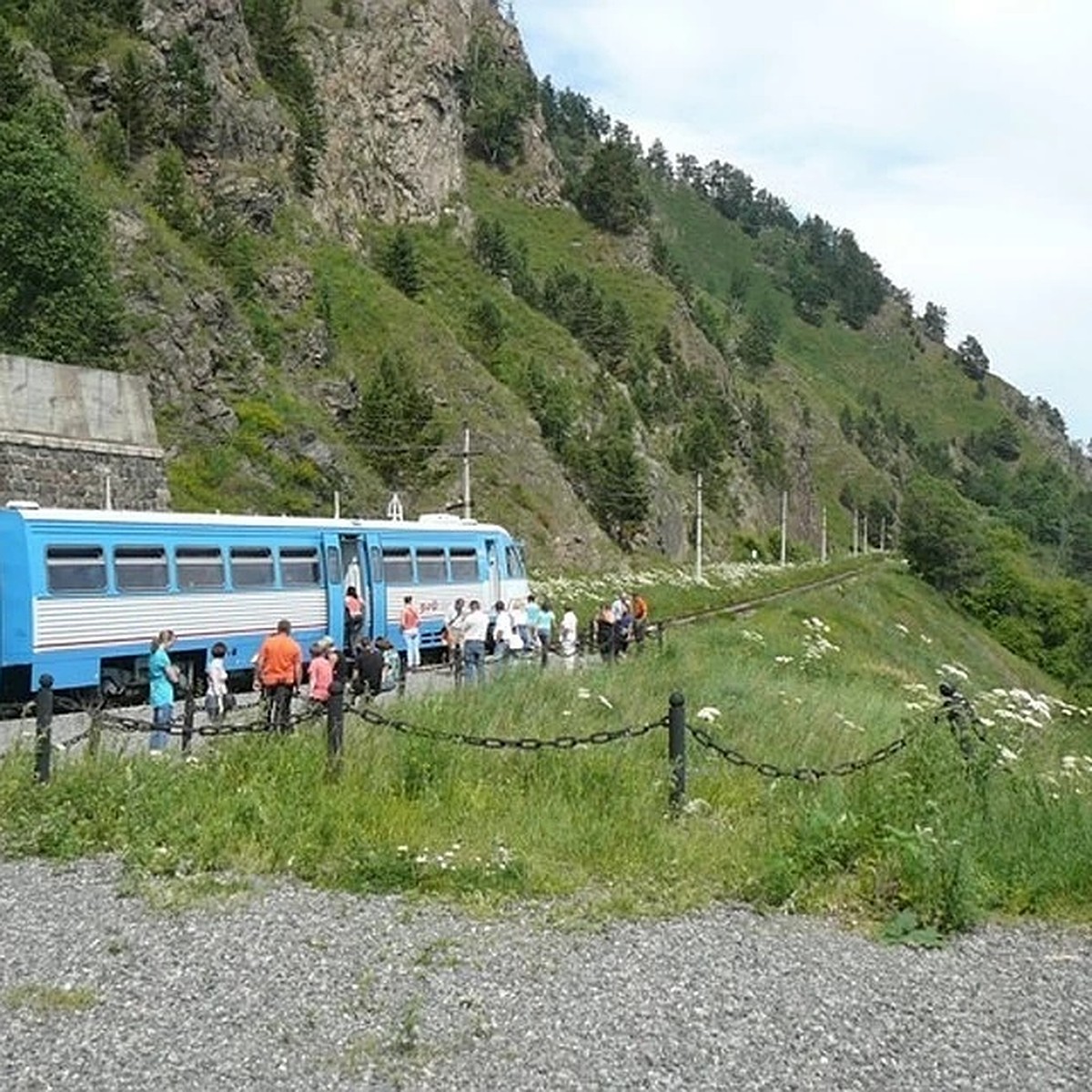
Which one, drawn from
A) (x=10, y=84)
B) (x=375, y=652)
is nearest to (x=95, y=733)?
(x=375, y=652)

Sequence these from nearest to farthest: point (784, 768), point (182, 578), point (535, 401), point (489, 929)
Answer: point (489, 929), point (784, 768), point (182, 578), point (535, 401)

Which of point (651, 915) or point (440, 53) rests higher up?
point (440, 53)

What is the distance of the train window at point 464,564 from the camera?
30.1 meters

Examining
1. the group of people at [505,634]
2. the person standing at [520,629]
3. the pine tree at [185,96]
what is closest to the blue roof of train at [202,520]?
the group of people at [505,634]

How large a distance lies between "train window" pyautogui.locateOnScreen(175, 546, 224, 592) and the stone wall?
9.09 meters

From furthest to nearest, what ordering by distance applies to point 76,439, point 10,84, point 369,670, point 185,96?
point 185,96 → point 10,84 → point 76,439 → point 369,670

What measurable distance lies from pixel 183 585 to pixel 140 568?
3.34 feet

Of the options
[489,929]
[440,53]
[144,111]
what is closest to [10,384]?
[489,929]

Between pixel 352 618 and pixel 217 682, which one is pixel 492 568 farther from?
pixel 217 682

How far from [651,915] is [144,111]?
194 ft

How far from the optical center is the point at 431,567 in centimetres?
2923

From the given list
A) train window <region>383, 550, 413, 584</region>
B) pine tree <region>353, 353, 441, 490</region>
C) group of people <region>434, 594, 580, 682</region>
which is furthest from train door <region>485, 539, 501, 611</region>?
pine tree <region>353, 353, 441, 490</region>

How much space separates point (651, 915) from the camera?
330 inches

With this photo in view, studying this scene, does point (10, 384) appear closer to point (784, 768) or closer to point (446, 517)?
point (446, 517)
